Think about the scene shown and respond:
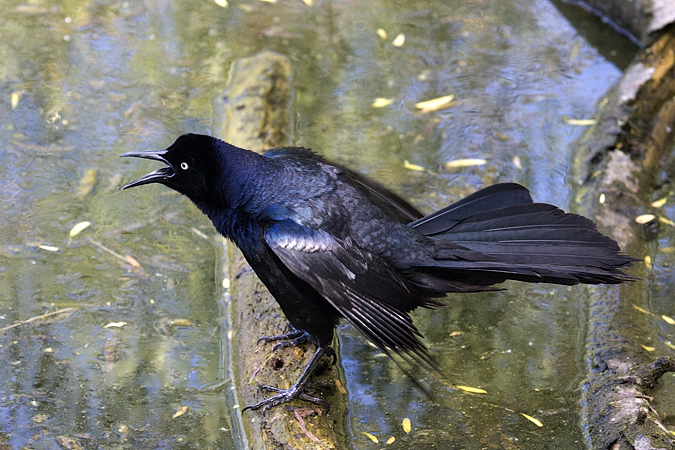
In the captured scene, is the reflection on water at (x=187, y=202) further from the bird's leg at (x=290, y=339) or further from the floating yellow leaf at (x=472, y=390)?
the bird's leg at (x=290, y=339)

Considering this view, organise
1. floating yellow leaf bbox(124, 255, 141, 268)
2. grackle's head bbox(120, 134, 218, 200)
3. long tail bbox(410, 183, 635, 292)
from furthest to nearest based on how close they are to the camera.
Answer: floating yellow leaf bbox(124, 255, 141, 268) → grackle's head bbox(120, 134, 218, 200) → long tail bbox(410, 183, 635, 292)

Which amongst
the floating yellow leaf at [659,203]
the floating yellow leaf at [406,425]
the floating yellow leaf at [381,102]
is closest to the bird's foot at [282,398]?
the floating yellow leaf at [406,425]

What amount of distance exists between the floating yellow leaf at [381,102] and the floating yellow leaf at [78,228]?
289 centimetres

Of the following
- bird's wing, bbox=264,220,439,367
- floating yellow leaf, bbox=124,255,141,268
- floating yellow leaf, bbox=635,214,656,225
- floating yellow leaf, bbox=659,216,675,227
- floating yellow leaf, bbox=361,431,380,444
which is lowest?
floating yellow leaf, bbox=361,431,380,444

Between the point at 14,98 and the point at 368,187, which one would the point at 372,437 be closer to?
the point at 368,187

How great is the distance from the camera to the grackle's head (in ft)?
11.8

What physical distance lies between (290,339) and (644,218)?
9.40 feet

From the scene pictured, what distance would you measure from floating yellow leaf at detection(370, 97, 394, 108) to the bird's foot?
3528 mm

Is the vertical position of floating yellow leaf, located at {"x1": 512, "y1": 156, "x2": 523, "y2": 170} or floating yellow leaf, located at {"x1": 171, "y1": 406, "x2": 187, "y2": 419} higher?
floating yellow leaf, located at {"x1": 512, "y1": 156, "x2": 523, "y2": 170}

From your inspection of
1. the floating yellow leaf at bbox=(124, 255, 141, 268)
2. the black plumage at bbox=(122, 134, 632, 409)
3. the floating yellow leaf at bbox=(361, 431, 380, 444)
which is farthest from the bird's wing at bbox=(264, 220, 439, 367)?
the floating yellow leaf at bbox=(124, 255, 141, 268)

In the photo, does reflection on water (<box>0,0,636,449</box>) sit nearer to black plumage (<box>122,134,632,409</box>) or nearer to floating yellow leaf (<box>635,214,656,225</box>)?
floating yellow leaf (<box>635,214,656,225</box>)

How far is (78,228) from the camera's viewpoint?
4773 millimetres

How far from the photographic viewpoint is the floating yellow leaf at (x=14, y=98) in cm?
587

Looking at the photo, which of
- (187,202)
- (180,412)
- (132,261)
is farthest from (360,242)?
(187,202)
